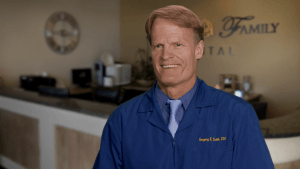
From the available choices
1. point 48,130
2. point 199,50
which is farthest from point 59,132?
point 199,50

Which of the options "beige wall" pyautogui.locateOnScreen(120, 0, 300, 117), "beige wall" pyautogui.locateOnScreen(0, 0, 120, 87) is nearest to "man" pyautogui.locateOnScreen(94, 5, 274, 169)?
"beige wall" pyautogui.locateOnScreen(120, 0, 300, 117)

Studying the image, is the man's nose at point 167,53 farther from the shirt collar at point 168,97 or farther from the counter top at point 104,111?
the counter top at point 104,111

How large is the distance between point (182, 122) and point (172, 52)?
0.21 m

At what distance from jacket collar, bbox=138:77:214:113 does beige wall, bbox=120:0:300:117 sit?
7.72 feet

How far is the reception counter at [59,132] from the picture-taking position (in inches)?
62.4

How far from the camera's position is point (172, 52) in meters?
0.75

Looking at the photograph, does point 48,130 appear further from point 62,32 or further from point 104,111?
point 62,32

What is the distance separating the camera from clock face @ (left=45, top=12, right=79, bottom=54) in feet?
15.6

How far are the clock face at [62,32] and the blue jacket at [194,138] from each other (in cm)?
439

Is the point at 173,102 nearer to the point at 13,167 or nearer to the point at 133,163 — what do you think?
the point at 133,163

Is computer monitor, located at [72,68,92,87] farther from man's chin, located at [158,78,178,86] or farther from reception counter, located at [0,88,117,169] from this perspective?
man's chin, located at [158,78,178,86]

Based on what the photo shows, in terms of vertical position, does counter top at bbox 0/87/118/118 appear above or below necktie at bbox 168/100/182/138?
below

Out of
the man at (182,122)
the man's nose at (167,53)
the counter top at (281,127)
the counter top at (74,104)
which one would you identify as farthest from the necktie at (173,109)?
the counter top at (74,104)

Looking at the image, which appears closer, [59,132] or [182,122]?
[182,122]
